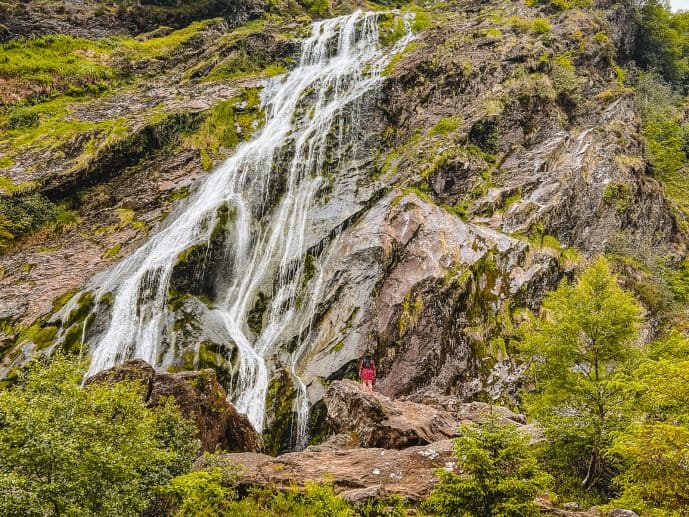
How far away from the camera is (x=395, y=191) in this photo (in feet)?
80.1

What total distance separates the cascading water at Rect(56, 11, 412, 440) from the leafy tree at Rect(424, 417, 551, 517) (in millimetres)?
10989

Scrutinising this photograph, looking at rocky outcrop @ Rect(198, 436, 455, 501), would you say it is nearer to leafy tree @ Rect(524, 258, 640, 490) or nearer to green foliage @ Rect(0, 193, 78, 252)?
leafy tree @ Rect(524, 258, 640, 490)

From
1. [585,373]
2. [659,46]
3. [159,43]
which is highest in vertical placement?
[659,46]

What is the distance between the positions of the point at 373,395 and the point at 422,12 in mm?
42995

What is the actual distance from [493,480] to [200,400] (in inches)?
363

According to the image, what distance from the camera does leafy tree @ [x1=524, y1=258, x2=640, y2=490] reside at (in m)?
9.81

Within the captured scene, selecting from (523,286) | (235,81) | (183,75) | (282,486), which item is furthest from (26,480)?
(183,75)

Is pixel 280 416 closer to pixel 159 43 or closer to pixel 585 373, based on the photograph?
pixel 585 373

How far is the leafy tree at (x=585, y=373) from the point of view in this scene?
981 cm

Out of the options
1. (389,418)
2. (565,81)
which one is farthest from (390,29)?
(389,418)

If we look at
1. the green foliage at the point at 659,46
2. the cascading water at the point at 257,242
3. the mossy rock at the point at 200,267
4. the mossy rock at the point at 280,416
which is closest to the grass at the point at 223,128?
the cascading water at the point at 257,242

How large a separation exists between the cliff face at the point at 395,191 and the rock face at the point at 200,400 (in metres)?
2.91

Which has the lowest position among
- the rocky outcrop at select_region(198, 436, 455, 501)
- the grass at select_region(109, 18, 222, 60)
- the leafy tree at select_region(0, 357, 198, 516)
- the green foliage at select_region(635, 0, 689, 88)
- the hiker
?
the hiker

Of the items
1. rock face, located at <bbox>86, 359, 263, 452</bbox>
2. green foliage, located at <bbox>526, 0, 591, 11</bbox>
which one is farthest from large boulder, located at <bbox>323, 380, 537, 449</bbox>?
green foliage, located at <bbox>526, 0, 591, 11</bbox>
